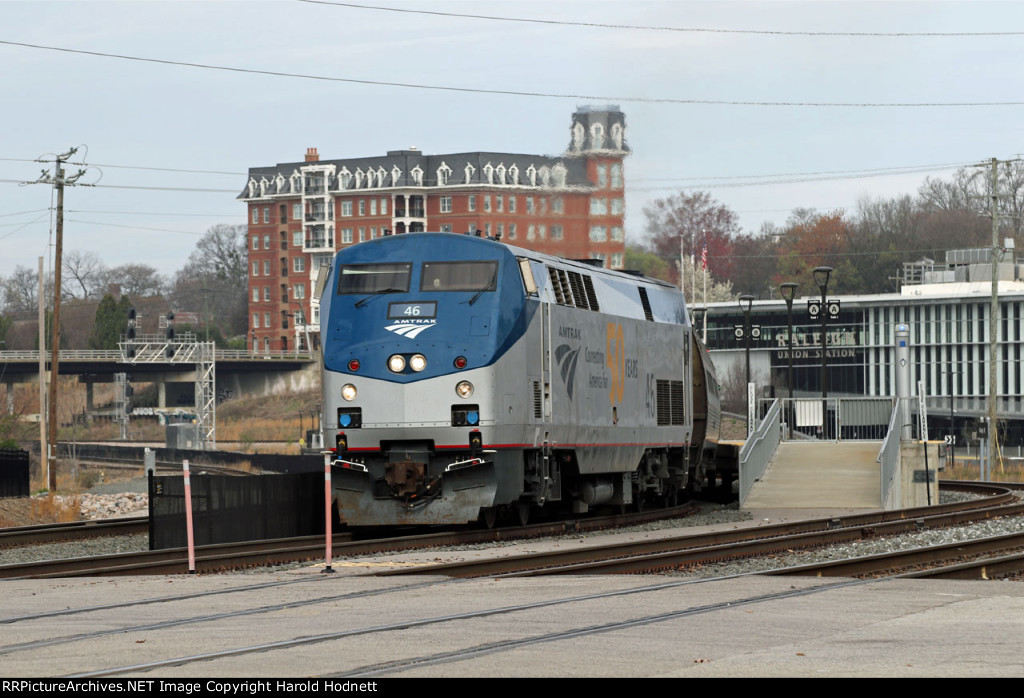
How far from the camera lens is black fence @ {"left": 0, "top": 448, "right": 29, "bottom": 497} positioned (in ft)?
115

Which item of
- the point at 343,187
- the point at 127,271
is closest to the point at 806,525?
the point at 343,187

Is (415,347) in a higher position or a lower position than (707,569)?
higher

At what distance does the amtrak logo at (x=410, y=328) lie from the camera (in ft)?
68.0

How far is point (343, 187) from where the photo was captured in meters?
150

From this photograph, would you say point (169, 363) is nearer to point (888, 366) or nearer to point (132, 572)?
point (888, 366)

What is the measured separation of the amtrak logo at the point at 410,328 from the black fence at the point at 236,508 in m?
3.23

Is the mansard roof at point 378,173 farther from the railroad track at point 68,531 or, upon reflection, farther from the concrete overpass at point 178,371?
the railroad track at point 68,531

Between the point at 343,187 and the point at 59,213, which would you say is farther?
the point at 343,187

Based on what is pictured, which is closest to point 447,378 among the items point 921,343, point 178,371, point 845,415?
point 845,415

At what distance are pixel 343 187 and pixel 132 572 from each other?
443 ft

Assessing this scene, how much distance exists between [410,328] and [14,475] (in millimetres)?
18747

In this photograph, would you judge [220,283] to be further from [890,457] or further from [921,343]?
[890,457]

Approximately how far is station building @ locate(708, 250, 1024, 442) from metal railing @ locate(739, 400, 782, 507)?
219 ft

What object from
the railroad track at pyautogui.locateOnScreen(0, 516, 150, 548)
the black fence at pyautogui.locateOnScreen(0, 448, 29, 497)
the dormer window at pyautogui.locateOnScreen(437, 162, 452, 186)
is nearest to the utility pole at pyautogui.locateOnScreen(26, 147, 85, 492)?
the black fence at pyautogui.locateOnScreen(0, 448, 29, 497)
